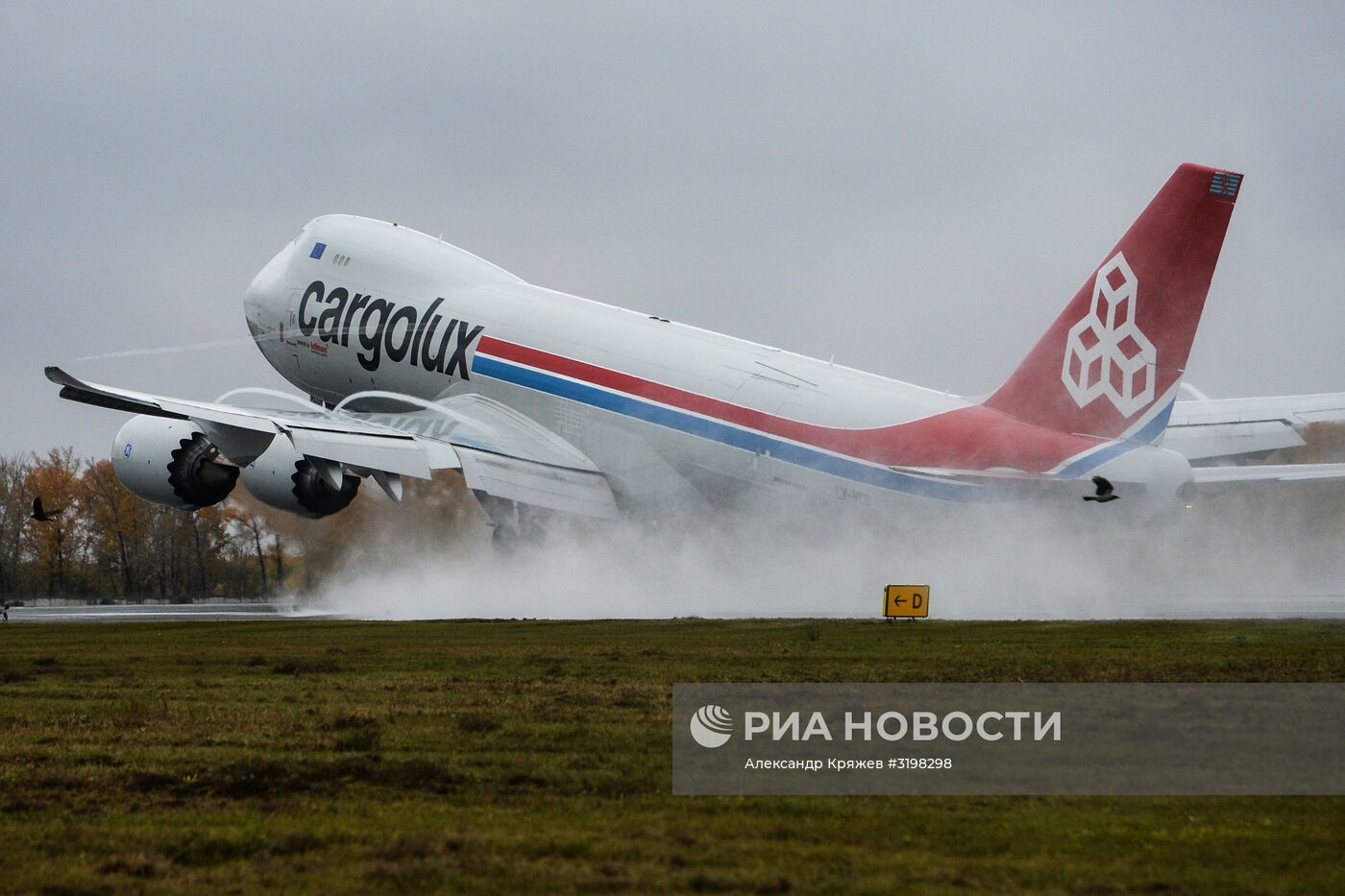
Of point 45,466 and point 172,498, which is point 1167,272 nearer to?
point 172,498

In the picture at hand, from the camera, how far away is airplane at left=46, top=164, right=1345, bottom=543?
88.6 ft

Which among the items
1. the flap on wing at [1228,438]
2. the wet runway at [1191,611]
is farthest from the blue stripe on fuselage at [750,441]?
the flap on wing at [1228,438]

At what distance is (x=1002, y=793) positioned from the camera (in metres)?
10.3

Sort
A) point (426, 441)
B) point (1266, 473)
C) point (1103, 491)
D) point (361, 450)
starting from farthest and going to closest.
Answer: point (426, 441), point (361, 450), point (1266, 473), point (1103, 491)

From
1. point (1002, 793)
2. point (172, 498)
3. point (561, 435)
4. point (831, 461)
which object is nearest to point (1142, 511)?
point (831, 461)

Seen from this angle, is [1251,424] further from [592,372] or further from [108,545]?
[108,545]

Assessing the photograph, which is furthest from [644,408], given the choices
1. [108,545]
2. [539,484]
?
[108,545]

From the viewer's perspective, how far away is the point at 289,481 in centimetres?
3453

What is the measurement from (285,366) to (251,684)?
85.9 ft

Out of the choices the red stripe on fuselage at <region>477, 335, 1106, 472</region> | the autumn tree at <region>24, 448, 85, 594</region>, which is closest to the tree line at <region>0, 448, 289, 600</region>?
the autumn tree at <region>24, 448, 85, 594</region>

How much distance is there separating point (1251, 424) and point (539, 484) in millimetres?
16006

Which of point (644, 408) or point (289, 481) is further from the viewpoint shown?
point (289, 481)

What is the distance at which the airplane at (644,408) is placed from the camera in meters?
27.0

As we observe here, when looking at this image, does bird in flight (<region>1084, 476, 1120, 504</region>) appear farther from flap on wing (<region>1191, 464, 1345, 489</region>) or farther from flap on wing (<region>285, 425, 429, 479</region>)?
A: flap on wing (<region>285, 425, 429, 479</region>)
